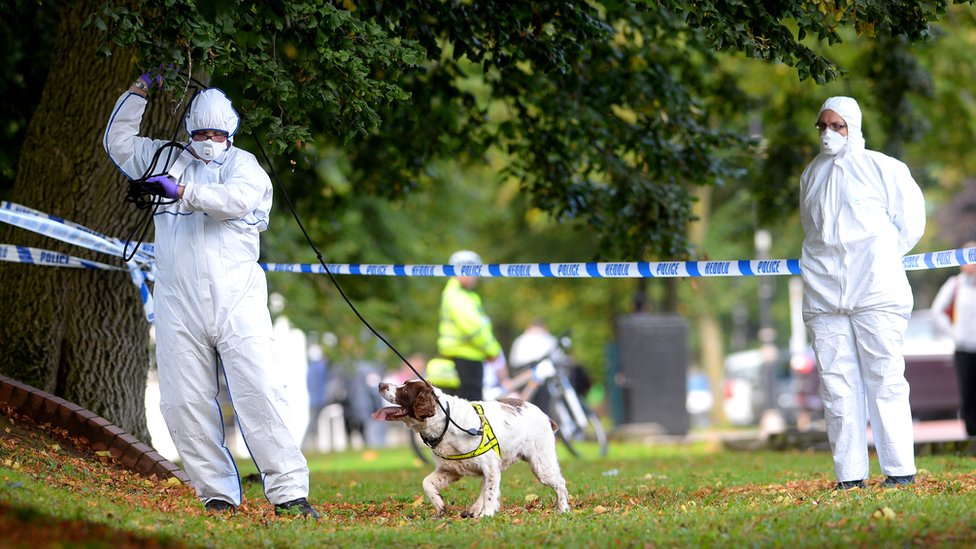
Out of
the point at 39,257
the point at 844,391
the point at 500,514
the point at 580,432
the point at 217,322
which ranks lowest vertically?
the point at 500,514

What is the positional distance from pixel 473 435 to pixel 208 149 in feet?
6.97

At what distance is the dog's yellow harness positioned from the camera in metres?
7.69

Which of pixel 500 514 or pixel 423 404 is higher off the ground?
pixel 423 404

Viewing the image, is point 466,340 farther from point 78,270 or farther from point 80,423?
point 80,423

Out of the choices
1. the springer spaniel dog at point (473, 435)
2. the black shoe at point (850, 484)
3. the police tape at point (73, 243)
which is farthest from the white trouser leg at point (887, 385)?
the police tape at point (73, 243)

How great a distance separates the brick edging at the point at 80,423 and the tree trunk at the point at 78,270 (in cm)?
51

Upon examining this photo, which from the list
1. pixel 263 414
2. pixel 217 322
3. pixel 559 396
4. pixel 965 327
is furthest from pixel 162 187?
pixel 559 396

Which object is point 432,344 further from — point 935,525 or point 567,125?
point 935,525

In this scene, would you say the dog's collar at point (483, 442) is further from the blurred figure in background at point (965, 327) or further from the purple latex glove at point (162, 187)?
the blurred figure in background at point (965, 327)

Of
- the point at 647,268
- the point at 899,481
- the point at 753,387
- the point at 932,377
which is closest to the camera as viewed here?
the point at 899,481

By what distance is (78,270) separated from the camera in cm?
989

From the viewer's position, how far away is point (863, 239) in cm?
811

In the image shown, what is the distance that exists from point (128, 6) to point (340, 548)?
424 centimetres

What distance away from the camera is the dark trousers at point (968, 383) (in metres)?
13.2
